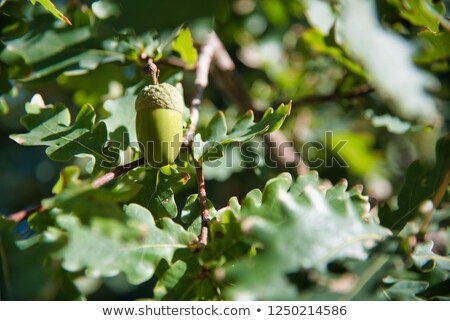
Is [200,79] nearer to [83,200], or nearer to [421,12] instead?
[421,12]

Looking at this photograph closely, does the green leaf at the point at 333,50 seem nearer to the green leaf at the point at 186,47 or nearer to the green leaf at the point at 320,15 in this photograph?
the green leaf at the point at 320,15

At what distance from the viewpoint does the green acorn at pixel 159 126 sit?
101cm

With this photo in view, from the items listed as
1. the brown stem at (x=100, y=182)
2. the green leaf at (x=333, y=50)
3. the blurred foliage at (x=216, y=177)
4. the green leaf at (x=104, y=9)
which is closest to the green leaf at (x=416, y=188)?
the blurred foliage at (x=216, y=177)

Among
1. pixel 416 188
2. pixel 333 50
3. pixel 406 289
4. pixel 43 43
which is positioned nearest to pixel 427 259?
pixel 406 289

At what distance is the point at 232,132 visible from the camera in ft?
3.72

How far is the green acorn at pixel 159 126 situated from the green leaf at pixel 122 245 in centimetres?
13

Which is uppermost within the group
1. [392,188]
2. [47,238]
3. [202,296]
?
[47,238]

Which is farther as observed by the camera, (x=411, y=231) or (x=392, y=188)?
(x=392, y=188)

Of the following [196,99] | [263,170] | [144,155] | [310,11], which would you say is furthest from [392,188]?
[144,155]

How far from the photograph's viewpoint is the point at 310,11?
4.50 ft

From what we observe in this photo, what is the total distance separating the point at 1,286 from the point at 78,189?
8.5 inches

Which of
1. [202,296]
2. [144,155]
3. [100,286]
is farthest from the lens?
[100,286]

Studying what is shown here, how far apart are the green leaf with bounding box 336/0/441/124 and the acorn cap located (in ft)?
1.28
